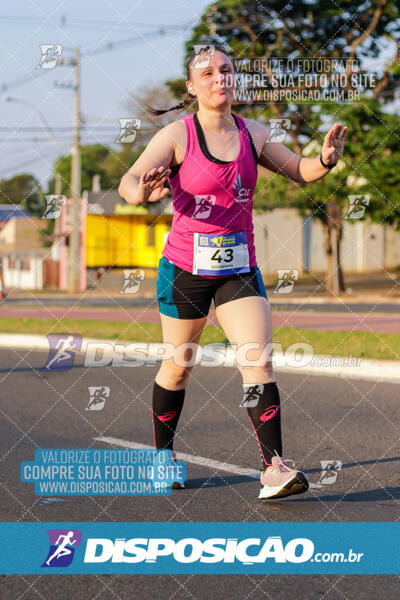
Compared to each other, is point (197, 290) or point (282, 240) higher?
point (197, 290)

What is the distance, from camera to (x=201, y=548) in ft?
12.2

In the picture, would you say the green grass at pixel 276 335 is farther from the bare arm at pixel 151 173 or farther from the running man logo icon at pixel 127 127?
the bare arm at pixel 151 173

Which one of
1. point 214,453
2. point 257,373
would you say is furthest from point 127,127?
point 257,373

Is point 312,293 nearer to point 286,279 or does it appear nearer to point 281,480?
point 286,279

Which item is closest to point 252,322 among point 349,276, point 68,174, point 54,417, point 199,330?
point 199,330

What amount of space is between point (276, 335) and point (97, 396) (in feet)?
17.8

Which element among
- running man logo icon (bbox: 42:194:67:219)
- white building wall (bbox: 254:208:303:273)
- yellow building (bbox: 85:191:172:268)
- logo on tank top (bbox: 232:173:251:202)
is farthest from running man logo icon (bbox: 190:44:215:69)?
white building wall (bbox: 254:208:303:273)

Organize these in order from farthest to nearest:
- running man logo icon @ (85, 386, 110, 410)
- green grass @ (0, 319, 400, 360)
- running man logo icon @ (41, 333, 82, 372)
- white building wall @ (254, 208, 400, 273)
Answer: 1. white building wall @ (254, 208, 400, 273)
2. green grass @ (0, 319, 400, 360)
3. running man logo icon @ (41, 333, 82, 372)
4. running man logo icon @ (85, 386, 110, 410)

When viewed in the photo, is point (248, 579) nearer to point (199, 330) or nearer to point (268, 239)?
point (199, 330)

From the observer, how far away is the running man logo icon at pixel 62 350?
11.1 m

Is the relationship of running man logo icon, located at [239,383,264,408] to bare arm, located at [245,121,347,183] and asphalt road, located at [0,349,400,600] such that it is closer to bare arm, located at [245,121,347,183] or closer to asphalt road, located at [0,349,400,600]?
asphalt road, located at [0,349,400,600]

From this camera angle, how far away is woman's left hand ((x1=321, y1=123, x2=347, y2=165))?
430 centimetres

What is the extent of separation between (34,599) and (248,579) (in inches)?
31.5

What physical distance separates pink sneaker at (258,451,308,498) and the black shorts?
0.80 m
